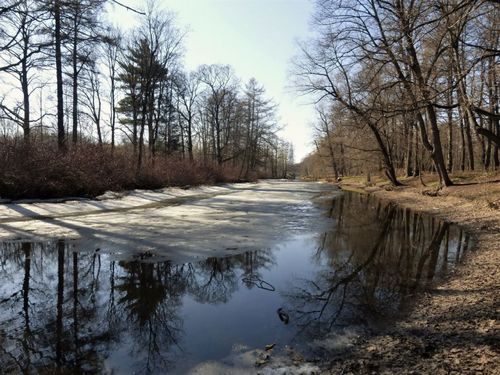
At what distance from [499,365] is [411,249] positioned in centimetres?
626

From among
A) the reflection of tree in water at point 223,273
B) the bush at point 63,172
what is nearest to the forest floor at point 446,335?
the reflection of tree in water at point 223,273

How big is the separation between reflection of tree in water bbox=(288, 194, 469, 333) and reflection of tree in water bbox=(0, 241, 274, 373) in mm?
1479

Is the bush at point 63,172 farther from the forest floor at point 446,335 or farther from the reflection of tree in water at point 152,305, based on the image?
the forest floor at point 446,335

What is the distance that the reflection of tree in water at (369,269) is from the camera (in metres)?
5.11

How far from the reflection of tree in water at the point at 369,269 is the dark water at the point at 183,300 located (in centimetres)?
3

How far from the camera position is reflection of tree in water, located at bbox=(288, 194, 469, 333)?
5109mm

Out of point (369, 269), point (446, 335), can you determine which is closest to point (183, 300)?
point (446, 335)

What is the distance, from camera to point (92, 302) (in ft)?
17.3

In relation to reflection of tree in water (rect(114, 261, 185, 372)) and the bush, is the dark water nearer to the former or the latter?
reflection of tree in water (rect(114, 261, 185, 372))

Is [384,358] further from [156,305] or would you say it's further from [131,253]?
[131,253]

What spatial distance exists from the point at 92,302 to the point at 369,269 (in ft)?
17.2

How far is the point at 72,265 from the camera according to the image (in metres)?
7.17

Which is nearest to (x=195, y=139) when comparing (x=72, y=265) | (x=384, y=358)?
(x=72, y=265)

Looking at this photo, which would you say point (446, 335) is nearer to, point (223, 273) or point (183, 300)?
point (183, 300)
